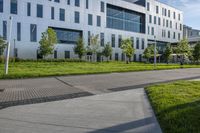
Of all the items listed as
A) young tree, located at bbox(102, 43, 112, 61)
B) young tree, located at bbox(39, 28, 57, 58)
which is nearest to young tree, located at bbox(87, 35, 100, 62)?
young tree, located at bbox(102, 43, 112, 61)

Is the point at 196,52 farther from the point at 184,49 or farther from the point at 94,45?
the point at 94,45

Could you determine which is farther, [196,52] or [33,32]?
[196,52]

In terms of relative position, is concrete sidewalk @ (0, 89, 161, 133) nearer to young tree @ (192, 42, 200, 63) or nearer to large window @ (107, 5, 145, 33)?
young tree @ (192, 42, 200, 63)

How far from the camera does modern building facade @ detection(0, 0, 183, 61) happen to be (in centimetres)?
4947

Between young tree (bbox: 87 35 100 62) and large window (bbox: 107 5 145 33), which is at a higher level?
large window (bbox: 107 5 145 33)

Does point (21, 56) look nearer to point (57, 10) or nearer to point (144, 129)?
point (57, 10)

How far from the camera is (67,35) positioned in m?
58.0

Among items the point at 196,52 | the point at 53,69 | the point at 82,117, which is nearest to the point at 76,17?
the point at 196,52

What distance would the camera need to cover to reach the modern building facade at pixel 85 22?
49469 millimetres

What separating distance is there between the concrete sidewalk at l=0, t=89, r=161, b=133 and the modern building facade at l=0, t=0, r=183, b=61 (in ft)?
141

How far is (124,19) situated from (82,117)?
68.7 meters

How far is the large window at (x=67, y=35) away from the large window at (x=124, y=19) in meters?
12.4

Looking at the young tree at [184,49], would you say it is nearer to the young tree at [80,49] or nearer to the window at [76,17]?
the young tree at [80,49]

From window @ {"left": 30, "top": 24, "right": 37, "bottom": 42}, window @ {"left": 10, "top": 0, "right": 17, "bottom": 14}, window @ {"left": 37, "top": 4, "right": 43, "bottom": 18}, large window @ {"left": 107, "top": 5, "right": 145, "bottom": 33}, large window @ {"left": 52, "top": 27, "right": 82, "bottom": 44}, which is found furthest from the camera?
large window @ {"left": 107, "top": 5, "right": 145, "bottom": 33}
